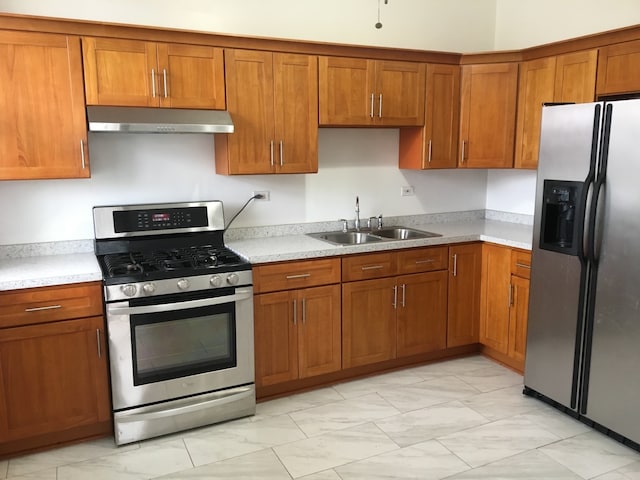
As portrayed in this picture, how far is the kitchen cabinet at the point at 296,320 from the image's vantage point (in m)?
3.11

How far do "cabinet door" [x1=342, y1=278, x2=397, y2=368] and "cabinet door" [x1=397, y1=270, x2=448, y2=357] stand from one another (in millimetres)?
74

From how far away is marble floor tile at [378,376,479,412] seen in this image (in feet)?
10.5

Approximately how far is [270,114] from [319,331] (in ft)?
4.57

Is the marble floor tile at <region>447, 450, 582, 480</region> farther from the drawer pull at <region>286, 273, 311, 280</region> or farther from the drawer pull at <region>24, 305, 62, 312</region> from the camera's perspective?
the drawer pull at <region>24, 305, 62, 312</region>

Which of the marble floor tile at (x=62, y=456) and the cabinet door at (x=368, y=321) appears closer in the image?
the marble floor tile at (x=62, y=456)

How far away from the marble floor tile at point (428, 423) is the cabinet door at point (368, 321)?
52 cm

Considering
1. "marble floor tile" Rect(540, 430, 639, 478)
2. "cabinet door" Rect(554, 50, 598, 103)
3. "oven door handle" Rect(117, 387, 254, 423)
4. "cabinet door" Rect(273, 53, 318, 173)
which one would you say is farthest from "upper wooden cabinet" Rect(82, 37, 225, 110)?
"marble floor tile" Rect(540, 430, 639, 478)

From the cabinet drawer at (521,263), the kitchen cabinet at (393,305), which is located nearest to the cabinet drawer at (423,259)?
the kitchen cabinet at (393,305)

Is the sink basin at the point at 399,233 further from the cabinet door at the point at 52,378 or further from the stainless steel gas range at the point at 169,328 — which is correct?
the cabinet door at the point at 52,378

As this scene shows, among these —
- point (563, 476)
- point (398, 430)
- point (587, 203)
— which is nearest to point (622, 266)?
point (587, 203)

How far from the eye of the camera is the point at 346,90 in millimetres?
3465

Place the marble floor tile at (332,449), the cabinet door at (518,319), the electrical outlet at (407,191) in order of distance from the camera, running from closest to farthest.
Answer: the marble floor tile at (332,449) < the cabinet door at (518,319) < the electrical outlet at (407,191)

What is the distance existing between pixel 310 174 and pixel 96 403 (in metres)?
2.01

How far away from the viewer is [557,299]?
9.73 feet
